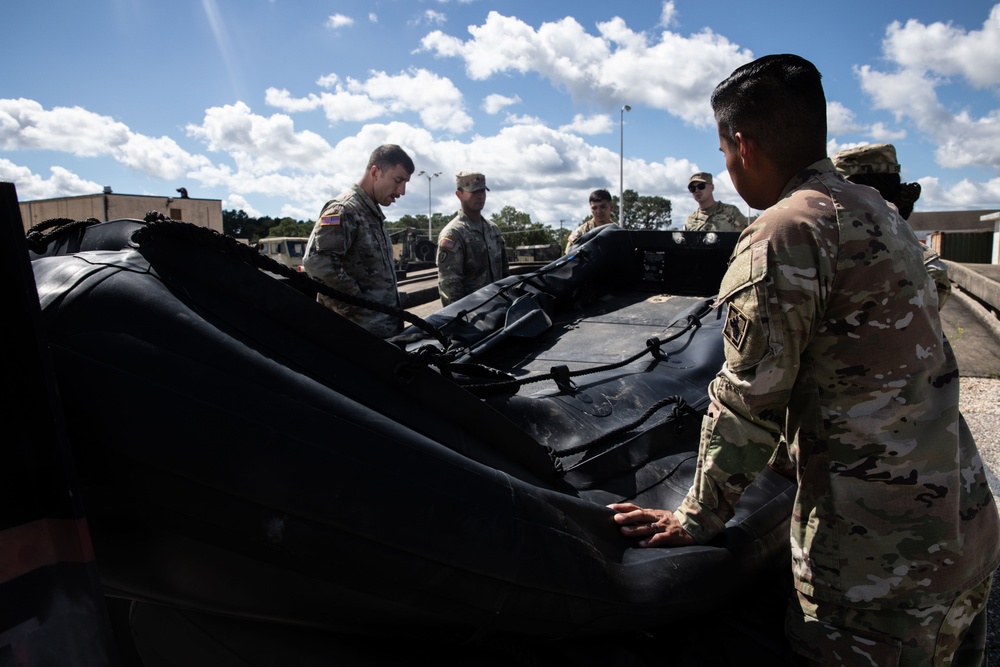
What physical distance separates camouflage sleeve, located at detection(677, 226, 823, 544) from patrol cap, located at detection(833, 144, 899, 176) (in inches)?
77.7

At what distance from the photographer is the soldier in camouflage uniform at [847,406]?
1.30 meters

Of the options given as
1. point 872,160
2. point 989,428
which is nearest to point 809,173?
point 872,160

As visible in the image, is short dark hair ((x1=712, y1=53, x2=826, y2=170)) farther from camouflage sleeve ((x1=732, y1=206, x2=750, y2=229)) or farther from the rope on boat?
camouflage sleeve ((x1=732, y1=206, x2=750, y2=229))

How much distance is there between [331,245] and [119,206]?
16.2 m

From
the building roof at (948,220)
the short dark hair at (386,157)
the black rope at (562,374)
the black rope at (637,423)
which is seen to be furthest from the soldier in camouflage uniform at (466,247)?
the building roof at (948,220)

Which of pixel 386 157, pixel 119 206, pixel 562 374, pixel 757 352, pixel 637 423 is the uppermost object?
pixel 119 206

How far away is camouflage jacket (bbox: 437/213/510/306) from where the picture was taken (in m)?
4.95

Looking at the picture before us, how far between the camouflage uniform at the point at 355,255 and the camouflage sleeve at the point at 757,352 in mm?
2536

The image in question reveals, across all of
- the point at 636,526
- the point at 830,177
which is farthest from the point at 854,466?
the point at 830,177

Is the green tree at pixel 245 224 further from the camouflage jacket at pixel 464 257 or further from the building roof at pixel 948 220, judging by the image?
the building roof at pixel 948 220

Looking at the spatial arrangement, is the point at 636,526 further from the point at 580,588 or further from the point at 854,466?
the point at 854,466

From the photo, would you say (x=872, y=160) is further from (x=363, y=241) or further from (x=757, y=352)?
(x=363, y=241)

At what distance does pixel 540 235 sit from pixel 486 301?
37151 millimetres

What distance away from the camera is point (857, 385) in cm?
132
